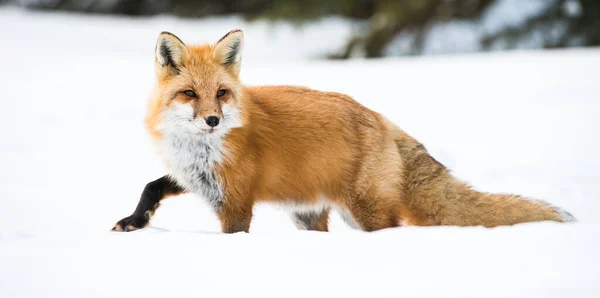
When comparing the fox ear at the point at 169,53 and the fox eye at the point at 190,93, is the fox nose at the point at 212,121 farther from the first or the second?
the fox ear at the point at 169,53

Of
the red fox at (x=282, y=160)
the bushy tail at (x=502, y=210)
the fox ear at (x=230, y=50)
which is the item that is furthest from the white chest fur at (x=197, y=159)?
the bushy tail at (x=502, y=210)

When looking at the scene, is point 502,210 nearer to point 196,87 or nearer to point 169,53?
point 196,87

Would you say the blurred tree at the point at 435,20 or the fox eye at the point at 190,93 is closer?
the fox eye at the point at 190,93

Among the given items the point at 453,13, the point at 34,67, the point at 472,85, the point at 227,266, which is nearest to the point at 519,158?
the point at 472,85

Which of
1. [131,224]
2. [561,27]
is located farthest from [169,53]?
[561,27]

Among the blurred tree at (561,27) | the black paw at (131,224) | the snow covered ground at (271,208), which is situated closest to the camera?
the snow covered ground at (271,208)

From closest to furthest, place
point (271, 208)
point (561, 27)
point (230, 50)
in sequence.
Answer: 1. point (230, 50)
2. point (271, 208)
3. point (561, 27)

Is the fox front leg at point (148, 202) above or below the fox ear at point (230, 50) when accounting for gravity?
below

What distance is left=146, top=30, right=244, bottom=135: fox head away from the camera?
3.52 meters

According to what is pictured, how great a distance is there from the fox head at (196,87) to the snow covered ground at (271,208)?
561mm

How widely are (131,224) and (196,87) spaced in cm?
77

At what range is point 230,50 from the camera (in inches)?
150

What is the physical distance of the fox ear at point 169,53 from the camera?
3645 millimetres

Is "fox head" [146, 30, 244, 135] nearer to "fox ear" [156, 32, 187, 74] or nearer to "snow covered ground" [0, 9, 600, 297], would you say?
"fox ear" [156, 32, 187, 74]
